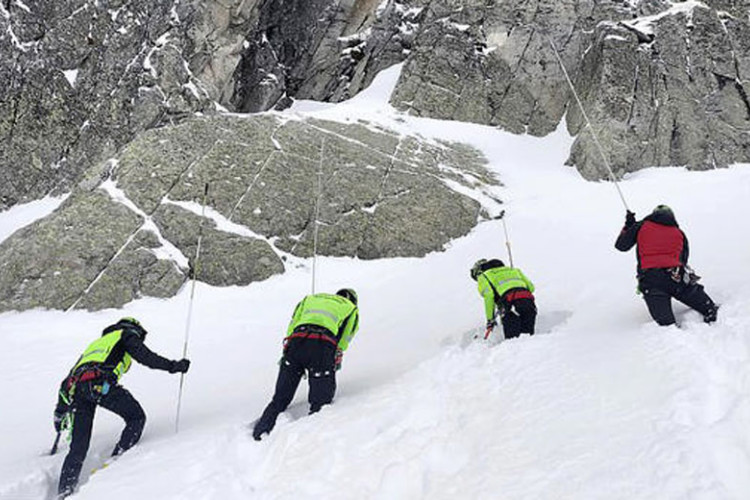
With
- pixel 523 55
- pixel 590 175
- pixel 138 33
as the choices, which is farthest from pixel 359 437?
pixel 138 33

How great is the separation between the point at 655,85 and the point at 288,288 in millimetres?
18370

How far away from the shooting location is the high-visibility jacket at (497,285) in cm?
870

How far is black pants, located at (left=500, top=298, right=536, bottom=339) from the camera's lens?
8508 millimetres

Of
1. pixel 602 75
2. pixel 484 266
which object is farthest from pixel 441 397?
pixel 602 75

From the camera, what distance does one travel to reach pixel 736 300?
22.3 feet

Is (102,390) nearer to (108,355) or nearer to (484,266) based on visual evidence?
(108,355)

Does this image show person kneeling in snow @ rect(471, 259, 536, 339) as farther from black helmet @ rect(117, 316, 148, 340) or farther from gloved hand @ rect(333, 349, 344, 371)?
black helmet @ rect(117, 316, 148, 340)

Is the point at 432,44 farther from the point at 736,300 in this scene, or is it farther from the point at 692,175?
the point at 736,300

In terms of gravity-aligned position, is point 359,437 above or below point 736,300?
below

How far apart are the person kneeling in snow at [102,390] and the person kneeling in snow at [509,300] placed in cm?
471

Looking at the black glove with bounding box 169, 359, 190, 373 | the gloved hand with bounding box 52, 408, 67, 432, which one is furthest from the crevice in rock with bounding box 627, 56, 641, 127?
the gloved hand with bounding box 52, 408, 67, 432

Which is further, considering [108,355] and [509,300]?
[509,300]

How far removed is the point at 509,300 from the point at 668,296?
2298 mm

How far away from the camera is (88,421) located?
6.62 m
